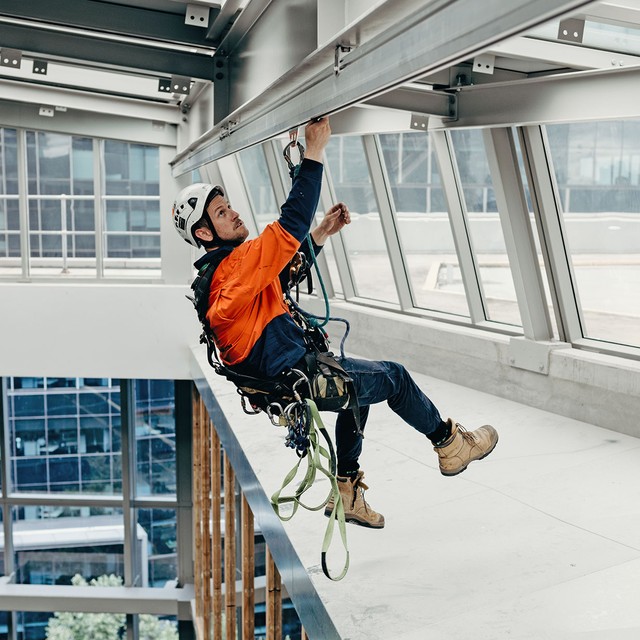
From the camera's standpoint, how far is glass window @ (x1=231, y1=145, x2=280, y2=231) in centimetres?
1008

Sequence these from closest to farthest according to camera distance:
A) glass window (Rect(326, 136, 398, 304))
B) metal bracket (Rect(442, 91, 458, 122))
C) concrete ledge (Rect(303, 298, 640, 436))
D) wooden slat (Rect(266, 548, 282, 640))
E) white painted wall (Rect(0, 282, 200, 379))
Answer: wooden slat (Rect(266, 548, 282, 640)) → metal bracket (Rect(442, 91, 458, 122)) → concrete ledge (Rect(303, 298, 640, 436)) → glass window (Rect(326, 136, 398, 304)) → white painted wall (Rect(0, 282, 200, 379))

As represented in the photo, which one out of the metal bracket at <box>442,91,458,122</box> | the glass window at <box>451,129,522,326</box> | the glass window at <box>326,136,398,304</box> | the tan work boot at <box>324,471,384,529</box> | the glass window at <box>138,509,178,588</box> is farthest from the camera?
the glass window at <box>138,509,178,588</box>

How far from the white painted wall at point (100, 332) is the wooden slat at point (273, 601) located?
5.68 metres

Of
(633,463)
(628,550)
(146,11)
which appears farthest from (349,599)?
(146,11)

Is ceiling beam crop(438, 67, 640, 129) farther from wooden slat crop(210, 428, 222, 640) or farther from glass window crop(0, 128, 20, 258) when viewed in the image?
glass window crop(0, 128, 20, 258)

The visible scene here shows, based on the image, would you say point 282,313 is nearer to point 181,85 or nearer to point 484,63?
point 484,63

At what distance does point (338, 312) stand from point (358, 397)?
214 inches

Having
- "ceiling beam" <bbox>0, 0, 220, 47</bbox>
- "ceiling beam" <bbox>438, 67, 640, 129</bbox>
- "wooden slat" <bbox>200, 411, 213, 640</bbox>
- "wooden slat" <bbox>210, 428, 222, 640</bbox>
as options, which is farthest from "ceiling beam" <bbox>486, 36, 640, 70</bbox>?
"wooden slat" <bbox>200, 411, 213, 640</bbox>

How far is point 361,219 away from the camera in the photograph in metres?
8.32

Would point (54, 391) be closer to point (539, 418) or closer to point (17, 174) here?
point (17, 174)

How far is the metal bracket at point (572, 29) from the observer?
355cm

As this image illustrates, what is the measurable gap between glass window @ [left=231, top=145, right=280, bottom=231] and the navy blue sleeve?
22.9 feet

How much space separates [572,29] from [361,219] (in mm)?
4806

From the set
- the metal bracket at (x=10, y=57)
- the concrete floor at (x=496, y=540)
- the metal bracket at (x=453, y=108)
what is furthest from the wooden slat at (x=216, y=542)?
the metal bracket at (x=453, y=108)
